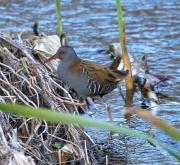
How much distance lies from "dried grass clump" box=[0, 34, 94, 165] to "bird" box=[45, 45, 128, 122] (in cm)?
11

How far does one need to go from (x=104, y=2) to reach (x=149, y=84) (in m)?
3.13

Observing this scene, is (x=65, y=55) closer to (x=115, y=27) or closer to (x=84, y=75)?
(x=84, y=75)

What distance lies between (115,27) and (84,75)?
3136mm

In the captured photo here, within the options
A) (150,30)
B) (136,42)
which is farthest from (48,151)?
(150,30)

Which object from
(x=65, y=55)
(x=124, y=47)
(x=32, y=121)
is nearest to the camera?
(x=32, y=121)

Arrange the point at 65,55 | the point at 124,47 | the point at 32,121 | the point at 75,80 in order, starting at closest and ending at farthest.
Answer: the point at 32,121
the point at 75,80
the point at 65,55
the point at 124,47

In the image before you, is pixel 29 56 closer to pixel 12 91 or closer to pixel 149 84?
pixel 12 91

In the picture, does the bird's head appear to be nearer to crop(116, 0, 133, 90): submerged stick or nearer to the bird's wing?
the bird's wing

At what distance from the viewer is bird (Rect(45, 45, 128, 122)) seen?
4.82 metres

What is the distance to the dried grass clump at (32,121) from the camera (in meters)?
3.77

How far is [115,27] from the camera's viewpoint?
26.1 ft

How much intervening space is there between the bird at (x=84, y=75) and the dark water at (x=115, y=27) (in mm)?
426

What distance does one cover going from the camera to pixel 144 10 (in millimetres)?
8531

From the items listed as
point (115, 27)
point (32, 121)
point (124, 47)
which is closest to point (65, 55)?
point (124, 47)
